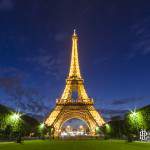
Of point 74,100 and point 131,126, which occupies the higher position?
point 74,100

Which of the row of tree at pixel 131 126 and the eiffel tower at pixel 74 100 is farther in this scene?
the eiffel tower at pixel 74 100

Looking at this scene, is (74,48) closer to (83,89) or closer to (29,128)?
(83,89)

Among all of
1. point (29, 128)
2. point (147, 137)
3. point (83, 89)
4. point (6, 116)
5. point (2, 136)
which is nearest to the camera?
point (6, 116)

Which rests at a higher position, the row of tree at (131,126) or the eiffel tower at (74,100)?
the eiffel tower at (74,100)

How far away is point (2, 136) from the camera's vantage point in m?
107

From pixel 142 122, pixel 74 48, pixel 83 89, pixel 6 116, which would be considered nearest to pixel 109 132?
pixel 83 89

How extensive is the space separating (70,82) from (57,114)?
38.7 feet

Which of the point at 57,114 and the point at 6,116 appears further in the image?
the point at 57,114

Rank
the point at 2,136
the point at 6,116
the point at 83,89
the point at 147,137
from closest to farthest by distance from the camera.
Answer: the point at 6,116
the point at 147,137
the point at 2,136
the point at 83,89

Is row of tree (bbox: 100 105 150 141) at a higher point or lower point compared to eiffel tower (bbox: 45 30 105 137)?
lower

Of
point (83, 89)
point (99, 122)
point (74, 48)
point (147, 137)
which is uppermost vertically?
point (74, 48)

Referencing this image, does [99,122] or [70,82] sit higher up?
[70,82]

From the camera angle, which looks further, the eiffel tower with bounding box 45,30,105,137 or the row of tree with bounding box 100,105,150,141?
the eiffel tower with bounding box 45,30,105,137

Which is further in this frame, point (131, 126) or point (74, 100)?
point (74, 100)
